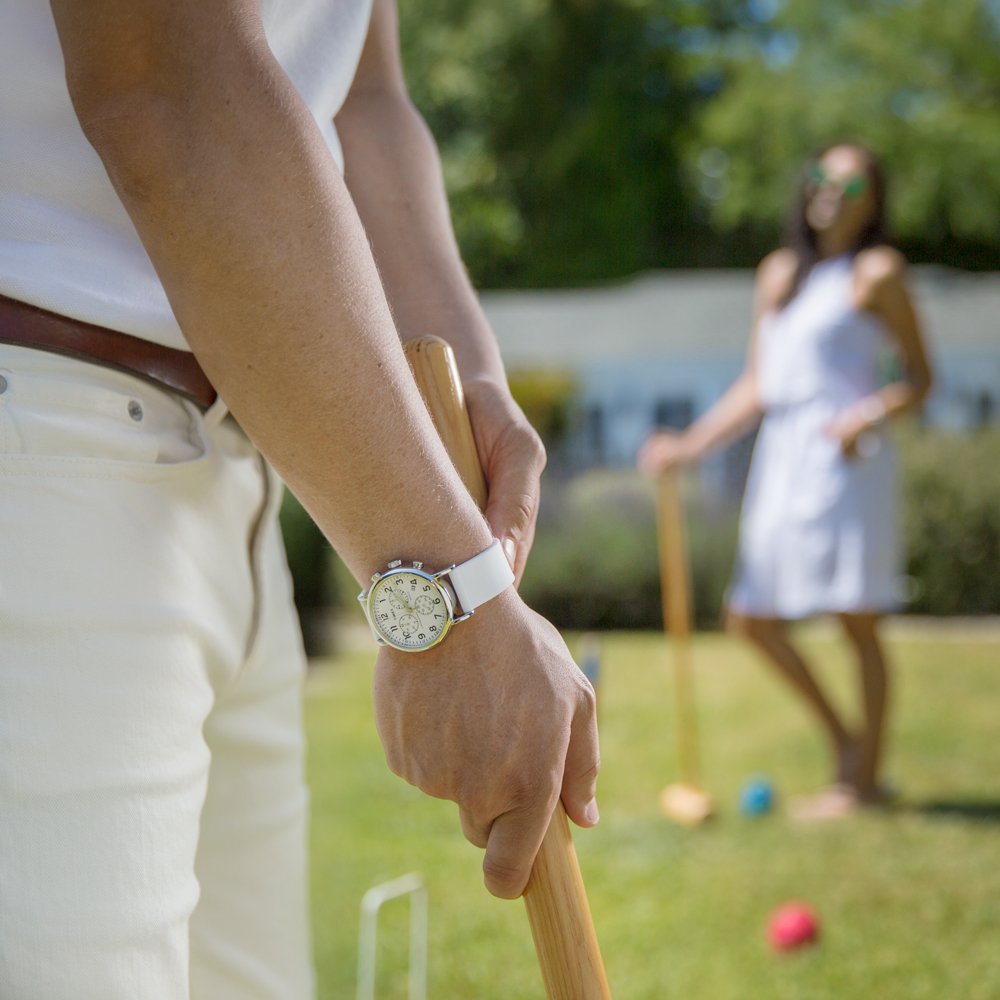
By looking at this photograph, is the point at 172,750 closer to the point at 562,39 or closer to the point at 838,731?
the point at 838,731

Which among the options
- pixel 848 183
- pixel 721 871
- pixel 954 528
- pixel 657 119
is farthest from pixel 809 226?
pixel 657 119

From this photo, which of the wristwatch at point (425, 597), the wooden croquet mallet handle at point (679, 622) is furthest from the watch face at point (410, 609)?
the wooden croquet mallet handle at point (679, 622)

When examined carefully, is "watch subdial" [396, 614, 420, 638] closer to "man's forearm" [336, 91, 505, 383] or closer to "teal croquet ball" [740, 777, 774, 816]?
"man's forearm" [336, 91, 505, 383]

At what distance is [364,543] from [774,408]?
4.27m

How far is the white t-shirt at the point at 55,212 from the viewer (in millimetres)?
990

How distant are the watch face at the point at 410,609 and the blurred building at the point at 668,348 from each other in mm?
16234

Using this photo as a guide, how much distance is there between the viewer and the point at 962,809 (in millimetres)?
4656

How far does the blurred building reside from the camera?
1808 centimetres

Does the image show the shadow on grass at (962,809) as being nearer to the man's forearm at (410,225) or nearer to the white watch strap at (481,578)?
the man's forearm at (410,225)

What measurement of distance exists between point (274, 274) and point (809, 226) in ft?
14.7

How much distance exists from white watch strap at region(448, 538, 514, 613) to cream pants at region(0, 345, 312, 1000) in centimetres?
25

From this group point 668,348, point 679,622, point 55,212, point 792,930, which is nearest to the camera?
point 55,212

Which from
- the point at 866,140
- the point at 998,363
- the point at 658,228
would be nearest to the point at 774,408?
the point at 998,363

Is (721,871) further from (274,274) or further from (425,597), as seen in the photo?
(274,274)
